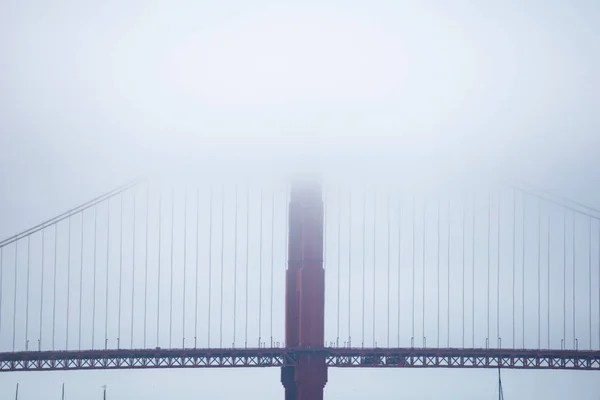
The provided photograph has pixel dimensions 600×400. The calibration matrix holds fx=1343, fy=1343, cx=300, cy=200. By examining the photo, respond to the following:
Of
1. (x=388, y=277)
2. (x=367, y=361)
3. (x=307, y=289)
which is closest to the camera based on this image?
(x=307, y=289)

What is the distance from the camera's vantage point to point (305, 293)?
86812 mm

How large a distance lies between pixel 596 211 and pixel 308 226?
33254mm

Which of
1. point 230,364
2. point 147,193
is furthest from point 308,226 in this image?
point 147,193

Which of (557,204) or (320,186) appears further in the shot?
(557,204)

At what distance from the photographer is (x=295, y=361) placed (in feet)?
289

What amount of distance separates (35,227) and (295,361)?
23405 mm

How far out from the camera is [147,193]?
102750mm

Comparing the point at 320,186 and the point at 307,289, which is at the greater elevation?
the point at 320,186

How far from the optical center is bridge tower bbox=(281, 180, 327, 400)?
3423 inches

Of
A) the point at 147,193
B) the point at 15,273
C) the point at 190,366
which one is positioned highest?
the point at 147,193

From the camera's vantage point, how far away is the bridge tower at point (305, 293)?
8694 centimetres

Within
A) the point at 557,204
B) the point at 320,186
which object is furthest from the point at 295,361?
the point at 557,204

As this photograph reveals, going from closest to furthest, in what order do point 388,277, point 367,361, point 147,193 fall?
point 367,361 → point 147,193 → point 388,277

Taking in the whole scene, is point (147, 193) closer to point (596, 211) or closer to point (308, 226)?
point (308, 226)
